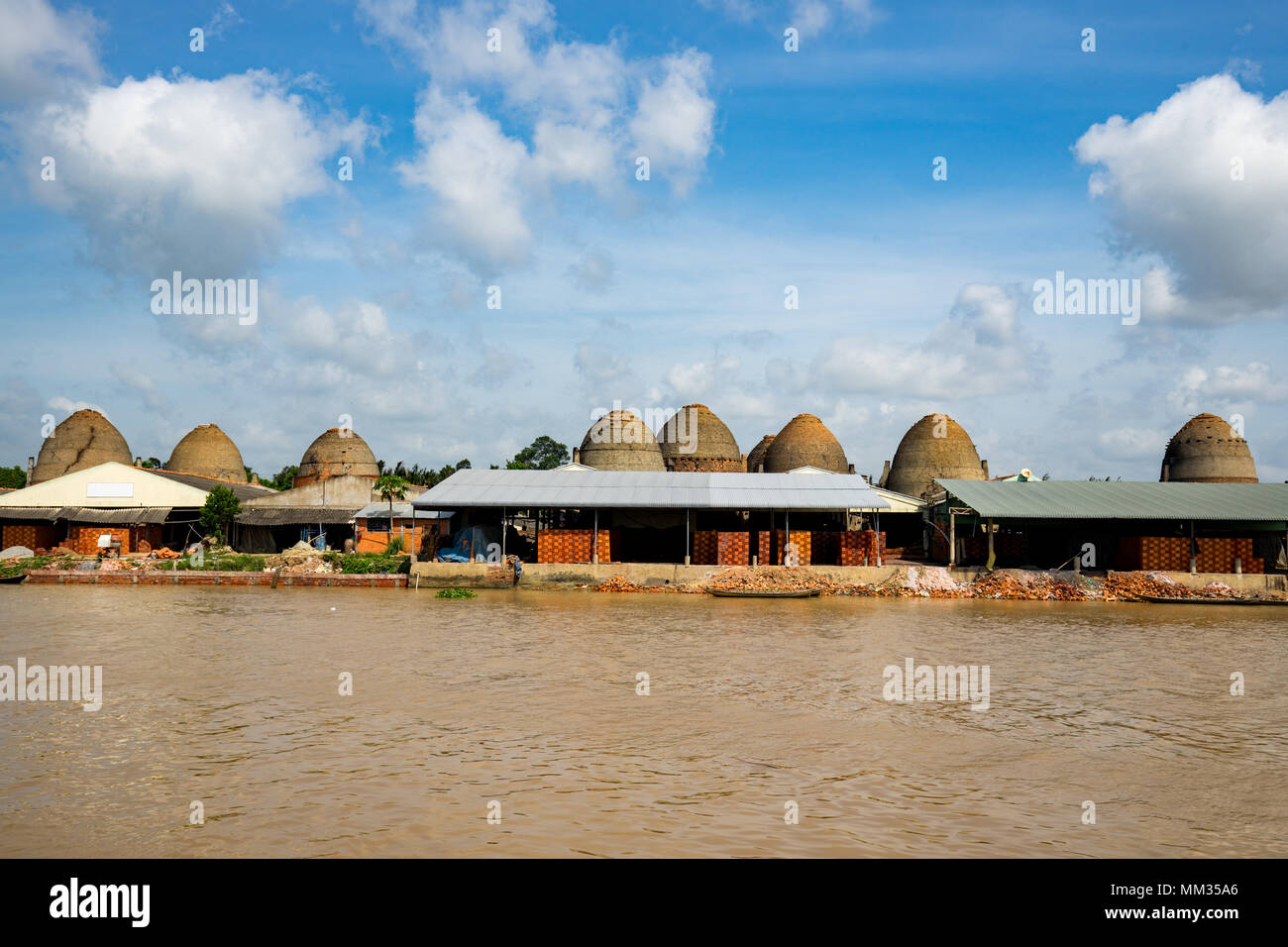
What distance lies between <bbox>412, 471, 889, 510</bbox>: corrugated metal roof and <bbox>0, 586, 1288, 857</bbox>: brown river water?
12.6 meters

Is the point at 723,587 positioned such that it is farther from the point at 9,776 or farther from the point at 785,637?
the point at 9,776

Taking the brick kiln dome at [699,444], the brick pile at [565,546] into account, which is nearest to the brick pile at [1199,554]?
the brick pile at [565,546]

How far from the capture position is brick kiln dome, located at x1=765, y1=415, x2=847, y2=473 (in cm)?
5494

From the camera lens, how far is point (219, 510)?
42406mm

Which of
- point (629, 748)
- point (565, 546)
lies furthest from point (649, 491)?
point (629, 748)

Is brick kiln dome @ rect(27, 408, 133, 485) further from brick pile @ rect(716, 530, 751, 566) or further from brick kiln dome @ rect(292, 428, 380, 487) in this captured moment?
brick pile @ rect(716, 530, 751, 566)

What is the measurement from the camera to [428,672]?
15047 millimetres

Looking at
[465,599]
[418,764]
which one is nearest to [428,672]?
[418,764]

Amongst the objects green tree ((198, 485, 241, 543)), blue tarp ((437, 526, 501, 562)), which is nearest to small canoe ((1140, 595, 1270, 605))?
blue tarp ((437, 526, 501, 562))

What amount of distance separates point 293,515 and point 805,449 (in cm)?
2970

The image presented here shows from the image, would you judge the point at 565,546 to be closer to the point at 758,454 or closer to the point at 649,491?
the point at 649,491
